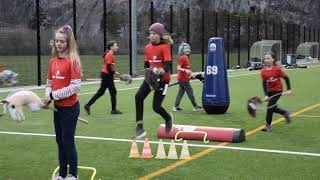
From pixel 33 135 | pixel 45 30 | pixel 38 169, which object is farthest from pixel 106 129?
pixel 45 30

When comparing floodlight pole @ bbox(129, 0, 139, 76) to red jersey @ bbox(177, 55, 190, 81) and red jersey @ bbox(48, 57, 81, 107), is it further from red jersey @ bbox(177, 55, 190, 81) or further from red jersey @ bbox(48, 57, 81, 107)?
red jersey @ bbox(48, 57, 81, 107)

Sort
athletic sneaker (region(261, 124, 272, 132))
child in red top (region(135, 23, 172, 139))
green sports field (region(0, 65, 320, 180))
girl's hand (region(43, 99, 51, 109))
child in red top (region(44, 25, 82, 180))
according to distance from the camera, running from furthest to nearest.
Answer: athletic sneaker (region(261, 124, 272, 132)) < child in red top (region(135, 23, 172, 139)) < green sports field (region(0, 65, 320, 180)) < girl's hand (region(43, 99, 51, 109)) < child in red top (region(44, 25, 82, 180))

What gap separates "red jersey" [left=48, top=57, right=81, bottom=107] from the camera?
644 centimetres

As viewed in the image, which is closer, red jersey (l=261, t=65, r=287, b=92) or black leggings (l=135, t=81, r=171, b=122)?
black leggings (l=135, t=81, r=171, b=122)

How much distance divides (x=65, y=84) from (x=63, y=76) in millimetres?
95

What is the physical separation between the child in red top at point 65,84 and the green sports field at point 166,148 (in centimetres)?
101

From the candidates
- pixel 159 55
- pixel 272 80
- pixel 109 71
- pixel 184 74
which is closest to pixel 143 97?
pixel 159 55

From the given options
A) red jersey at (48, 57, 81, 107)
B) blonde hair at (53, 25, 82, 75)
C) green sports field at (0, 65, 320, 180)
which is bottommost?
green sports field at (0, 65, 320, 180)

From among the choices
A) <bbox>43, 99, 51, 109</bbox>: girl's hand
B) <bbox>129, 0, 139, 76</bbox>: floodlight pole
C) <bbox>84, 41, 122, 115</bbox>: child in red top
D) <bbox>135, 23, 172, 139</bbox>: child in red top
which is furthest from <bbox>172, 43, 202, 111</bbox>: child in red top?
<bbox>129, 0, 139, 76</bbox>: floodlight pole

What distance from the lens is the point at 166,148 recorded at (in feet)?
30.8

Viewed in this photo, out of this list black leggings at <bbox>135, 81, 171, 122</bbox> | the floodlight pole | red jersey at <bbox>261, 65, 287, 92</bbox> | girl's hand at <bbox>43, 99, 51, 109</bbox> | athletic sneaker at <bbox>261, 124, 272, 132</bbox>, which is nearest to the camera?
girl's hand at <bbox>43, 99, 51, 109</bbox>

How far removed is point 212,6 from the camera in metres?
111

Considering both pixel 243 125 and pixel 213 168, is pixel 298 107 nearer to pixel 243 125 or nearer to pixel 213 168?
pixel 243 125

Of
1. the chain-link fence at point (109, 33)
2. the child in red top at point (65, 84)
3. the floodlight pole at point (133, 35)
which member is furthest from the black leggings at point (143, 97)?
the floodlight pole at point (133, 35)
